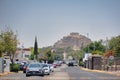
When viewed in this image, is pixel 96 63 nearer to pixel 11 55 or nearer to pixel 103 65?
pixel 103 65

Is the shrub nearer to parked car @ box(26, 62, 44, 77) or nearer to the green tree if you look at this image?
→ the green tree

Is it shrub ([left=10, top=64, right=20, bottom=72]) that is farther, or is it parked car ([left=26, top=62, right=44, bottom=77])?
shrub ([left=10, top=64, right=20, bottom=72])

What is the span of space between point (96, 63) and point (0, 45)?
101 feet

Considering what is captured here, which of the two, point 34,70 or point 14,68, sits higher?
point 14,68

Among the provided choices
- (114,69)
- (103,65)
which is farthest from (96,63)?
(114,69)

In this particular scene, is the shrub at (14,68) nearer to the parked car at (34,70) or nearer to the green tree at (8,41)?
the green tree at (8,41)

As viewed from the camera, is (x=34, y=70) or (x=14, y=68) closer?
(x=34, y=70)

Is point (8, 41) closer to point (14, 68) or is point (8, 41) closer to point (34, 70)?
point (14, 68)

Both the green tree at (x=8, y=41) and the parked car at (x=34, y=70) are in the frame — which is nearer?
the parked car at (x=34, y=70)

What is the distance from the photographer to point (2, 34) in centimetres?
7731

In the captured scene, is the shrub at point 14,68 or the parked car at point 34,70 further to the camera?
the shrub at point 14,68

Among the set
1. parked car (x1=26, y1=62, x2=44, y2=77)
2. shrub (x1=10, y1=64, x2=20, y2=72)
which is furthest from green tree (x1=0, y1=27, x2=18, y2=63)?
parked car (x1=26, y1=62, x2=44, y2=77)

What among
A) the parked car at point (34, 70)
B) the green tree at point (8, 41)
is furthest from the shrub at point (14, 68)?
the parked car at point (34, 70)

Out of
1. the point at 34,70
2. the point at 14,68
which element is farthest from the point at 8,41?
the point at 34,70
